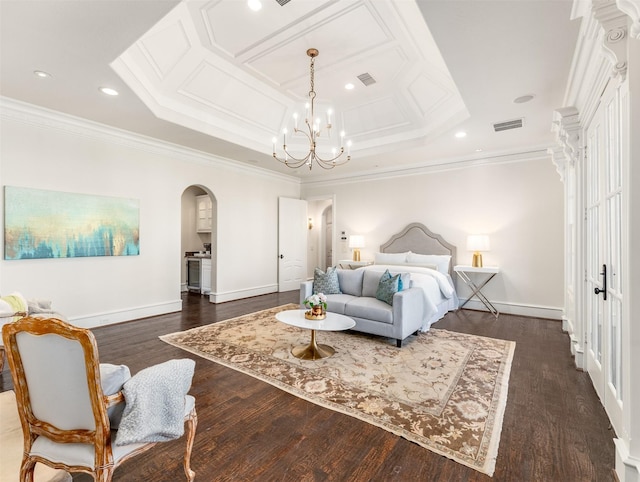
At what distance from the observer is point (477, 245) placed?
5.16 meters

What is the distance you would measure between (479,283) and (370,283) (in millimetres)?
2413

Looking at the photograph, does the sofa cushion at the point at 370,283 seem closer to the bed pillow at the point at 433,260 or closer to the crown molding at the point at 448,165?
the bed pillow at the point at 433,260

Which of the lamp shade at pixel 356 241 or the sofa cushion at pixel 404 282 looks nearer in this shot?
the sofa cushion at pixel 404 282

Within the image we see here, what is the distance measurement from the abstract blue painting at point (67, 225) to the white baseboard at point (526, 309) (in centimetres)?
585

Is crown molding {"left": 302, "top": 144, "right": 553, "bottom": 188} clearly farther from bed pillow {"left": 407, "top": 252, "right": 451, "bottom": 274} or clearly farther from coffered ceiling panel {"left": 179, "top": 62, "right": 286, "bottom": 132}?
coffered ceiling panel {"left": 179, "top": 62, "right": 286, "bottom": 132}

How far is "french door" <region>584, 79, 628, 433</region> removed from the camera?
6.48 ft

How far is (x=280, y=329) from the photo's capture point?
167 inches

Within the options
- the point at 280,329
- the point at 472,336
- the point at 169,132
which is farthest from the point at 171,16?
the point at 472,336

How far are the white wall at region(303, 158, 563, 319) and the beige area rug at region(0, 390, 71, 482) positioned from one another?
5.74 m

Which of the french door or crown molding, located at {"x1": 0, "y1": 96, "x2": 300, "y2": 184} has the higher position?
crown molding, located at {"x1": 0, "y1": 96, "x2": 300, "y2": 184}

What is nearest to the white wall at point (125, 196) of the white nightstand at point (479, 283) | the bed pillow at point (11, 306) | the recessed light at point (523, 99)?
the bed pillow at point (11, 306)

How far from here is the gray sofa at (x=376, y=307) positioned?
3588 mm

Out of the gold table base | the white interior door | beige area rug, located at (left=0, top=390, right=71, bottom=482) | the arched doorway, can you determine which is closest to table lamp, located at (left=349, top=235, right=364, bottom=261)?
the white interior door

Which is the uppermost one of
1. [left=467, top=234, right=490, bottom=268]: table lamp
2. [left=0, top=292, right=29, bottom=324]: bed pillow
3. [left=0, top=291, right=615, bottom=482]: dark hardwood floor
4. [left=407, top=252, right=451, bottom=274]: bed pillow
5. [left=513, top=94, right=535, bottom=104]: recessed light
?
[left=513, top=94, right=535, bottom=104]: recessed light
